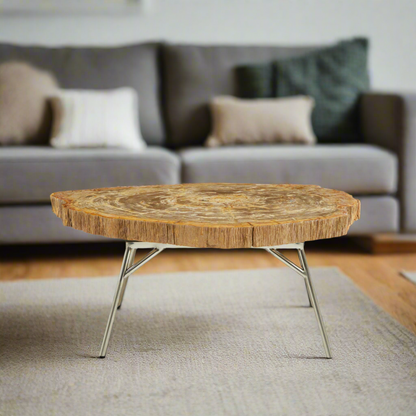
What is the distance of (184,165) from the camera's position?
2.42 metres

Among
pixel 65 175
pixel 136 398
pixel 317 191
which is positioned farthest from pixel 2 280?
pixel 317 191

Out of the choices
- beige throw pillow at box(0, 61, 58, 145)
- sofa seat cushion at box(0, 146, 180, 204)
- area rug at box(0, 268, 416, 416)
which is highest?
beige throw pillow at box(0, 61, 58, 145)

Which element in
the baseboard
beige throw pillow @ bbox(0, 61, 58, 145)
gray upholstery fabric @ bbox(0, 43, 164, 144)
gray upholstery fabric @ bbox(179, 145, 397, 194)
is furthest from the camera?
gray upholstery fabric @ bbox(0, 43, 164, 144)

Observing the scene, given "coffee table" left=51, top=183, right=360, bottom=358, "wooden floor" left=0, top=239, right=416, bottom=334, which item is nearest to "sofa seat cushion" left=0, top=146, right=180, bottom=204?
"wooden floor" left=0, top=239, right=416, bottom=334

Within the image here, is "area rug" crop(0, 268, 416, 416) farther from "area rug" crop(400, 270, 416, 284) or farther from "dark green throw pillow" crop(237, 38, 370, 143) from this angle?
"dark green throw pillow" crop(237, 38, 370, 143)

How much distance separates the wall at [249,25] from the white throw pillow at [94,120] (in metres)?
0.60

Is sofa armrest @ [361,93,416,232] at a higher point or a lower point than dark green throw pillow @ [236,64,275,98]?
lower

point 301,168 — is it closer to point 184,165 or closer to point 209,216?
point 184,165

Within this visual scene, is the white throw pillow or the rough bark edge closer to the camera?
the rough bark edge

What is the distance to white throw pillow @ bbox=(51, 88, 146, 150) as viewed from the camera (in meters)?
2.60

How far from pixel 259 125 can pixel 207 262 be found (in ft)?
2.45

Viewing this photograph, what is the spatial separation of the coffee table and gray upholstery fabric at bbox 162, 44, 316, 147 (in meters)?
1.32

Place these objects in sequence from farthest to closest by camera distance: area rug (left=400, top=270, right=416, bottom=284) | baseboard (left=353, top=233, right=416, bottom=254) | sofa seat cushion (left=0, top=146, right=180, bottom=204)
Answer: baseboard (left=353, top=233, right=416, bottom=254) < sofa seat cushion (left=0, top=146, right=180, bottom=204) < area rug (left=400, top=270, right=416, bottom=284)

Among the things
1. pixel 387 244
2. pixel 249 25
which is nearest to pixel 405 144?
pixel 387 244
